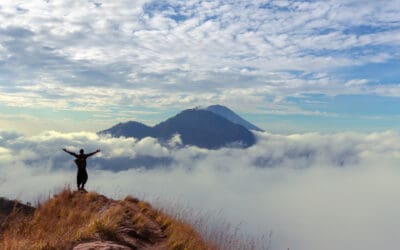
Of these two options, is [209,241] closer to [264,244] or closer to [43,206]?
[264,244]

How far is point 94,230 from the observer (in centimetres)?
1014

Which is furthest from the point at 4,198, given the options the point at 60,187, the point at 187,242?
the point at 187,242

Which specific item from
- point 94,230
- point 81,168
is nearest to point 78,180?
point 81,168

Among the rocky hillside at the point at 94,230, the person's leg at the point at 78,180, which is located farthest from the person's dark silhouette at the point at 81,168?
the rocky hillside at the point at 94,230

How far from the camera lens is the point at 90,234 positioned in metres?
9.94

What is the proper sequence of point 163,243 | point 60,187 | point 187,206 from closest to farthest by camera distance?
point 163,243, point 187,206, point 60,187

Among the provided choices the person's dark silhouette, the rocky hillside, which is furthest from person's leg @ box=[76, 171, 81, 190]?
the rocky hillside

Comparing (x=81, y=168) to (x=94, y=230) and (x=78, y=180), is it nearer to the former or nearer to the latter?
(x=78, y=180)

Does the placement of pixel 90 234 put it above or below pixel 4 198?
above

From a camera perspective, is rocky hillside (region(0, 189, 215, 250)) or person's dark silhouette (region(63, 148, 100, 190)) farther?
person's dark silhouette (region(63, 148, 100, 190))

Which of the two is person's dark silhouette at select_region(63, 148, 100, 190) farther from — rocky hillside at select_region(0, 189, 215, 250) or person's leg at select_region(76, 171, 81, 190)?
rocky hillside at select_region(0, 189, 215, 250)

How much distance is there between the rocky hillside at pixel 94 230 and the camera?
8.84 meters

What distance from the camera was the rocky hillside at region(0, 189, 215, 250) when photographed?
884 centimetres

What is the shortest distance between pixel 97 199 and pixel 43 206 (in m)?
2.49
